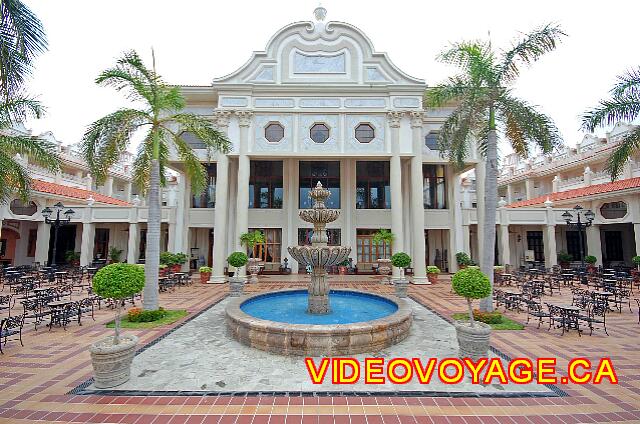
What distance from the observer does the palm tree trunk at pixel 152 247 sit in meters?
9.06

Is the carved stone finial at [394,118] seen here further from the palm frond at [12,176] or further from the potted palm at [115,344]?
the palm frond at [12,176]

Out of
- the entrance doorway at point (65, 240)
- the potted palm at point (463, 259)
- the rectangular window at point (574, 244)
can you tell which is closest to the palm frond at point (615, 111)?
the potted palm at point (463, 259)

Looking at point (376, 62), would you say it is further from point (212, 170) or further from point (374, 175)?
point (212, 170)

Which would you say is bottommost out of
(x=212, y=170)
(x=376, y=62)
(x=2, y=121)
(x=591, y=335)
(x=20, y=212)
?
(x=591, y=335)

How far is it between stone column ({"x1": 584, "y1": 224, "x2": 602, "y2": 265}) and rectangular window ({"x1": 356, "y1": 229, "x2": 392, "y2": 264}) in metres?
13.0

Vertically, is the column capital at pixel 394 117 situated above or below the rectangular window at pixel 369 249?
above

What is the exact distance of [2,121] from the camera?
8.91 m

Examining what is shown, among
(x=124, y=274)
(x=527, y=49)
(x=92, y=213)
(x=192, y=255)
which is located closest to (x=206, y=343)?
(x=124, y=274)

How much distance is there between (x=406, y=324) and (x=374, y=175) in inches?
578

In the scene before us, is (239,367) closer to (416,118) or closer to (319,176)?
(416,118)

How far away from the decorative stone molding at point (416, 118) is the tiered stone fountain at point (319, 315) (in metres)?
10.8

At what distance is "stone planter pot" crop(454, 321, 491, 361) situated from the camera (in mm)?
5723

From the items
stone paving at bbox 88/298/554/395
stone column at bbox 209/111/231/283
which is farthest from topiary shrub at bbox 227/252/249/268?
stone paving at bbox 88/298/554/395

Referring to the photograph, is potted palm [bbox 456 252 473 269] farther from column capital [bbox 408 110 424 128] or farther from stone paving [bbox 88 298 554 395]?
stone paving [bbox 88 298 554 395]
